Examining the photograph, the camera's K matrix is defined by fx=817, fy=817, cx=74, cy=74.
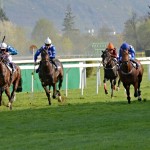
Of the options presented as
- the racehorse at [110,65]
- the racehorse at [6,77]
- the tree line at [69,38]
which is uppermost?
the tree line at [69,38]

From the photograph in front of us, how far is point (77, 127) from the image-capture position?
48.5 feet

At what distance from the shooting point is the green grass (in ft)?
40.0

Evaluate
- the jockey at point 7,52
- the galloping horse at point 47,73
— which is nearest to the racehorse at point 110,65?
the galloping horse at point 47,73

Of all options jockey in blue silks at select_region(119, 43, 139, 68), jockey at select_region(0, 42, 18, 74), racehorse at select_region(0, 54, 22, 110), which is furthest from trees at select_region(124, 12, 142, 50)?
racehorse at select_region(0, 54, 22, 110)

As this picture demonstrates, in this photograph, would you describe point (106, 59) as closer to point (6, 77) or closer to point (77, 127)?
point (6, 77)

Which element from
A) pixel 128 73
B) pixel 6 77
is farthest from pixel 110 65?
pixel 6 77

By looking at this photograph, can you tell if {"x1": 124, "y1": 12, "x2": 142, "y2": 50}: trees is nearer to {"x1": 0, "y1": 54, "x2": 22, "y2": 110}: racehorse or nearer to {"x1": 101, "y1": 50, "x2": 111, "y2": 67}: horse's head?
{"x1": 101, "y1": 50, "x2": 111, "y2": 67}: horse's head

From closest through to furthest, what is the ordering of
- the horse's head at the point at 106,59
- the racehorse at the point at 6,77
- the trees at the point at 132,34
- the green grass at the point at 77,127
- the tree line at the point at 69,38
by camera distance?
the green grass at the point at 77,127 < the racehorse at the point at 6,77 < the horse's head at the point at 106,59 < the tree line at the point at 69,38 < the trees at the point at 132,34

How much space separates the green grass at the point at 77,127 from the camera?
1218 cm

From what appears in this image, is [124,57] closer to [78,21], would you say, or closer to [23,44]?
[23,44]

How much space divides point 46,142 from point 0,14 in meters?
105

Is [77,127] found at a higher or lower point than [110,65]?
lower

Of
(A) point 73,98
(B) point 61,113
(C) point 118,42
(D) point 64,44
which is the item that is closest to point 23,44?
(D) point 64,44

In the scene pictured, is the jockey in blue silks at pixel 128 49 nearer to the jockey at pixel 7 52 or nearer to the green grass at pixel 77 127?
the green grass at pixel 77 127
